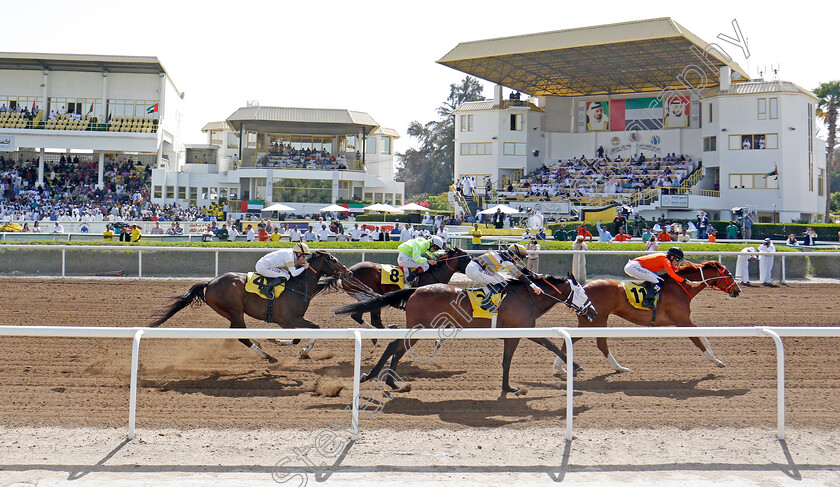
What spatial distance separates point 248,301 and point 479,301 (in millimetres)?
2659

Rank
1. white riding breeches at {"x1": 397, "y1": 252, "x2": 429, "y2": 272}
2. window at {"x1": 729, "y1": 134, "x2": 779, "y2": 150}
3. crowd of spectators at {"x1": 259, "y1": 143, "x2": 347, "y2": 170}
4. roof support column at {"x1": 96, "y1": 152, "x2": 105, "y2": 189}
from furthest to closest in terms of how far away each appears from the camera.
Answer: crowd of spectators at {"x1": 259, "y1": 143, "x2": 347, "y2": 170} → roof support column at {"x1": 96, "y1": 152, "x2": 105, "y2": 189} → window at {"x1": 729, "y1": 134, "x2": 779, "y2": 150} → white riding breeches at {"x1": 397, "y1": 252, "x2": 429, "y2": 272}

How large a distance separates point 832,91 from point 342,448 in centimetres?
4224

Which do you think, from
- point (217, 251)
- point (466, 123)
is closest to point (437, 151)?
point (466, 123)

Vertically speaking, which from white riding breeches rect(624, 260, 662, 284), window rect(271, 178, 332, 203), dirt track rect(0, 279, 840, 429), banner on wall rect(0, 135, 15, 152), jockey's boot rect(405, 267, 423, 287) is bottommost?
dirt track rect(0, 279, 840, 429)

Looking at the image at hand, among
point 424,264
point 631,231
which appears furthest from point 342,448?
point 631,231

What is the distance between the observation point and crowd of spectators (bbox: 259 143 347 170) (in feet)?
131

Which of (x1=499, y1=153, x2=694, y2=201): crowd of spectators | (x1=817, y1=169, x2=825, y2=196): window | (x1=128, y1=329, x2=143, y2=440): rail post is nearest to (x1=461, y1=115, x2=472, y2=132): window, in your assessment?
(x1=499, y1=153, x2=694, y2=201): crowd of spectators

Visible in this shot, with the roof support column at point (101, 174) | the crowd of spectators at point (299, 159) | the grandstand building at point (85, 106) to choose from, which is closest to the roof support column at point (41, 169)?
the grandstand building at point (85, 106)

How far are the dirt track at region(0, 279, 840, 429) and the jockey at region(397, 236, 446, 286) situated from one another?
1.08 m

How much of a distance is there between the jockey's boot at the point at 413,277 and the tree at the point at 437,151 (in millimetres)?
48700

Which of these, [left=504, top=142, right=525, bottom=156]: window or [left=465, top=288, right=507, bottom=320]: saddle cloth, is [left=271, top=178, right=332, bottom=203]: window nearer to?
[left=504, top=142, right=525, bottom=156]: window

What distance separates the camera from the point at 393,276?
332 inches

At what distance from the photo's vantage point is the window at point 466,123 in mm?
38219

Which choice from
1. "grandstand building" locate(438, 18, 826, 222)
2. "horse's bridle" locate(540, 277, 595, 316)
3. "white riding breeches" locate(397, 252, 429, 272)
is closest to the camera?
"horse's bridle" locate(540, 277, 595, 316)
